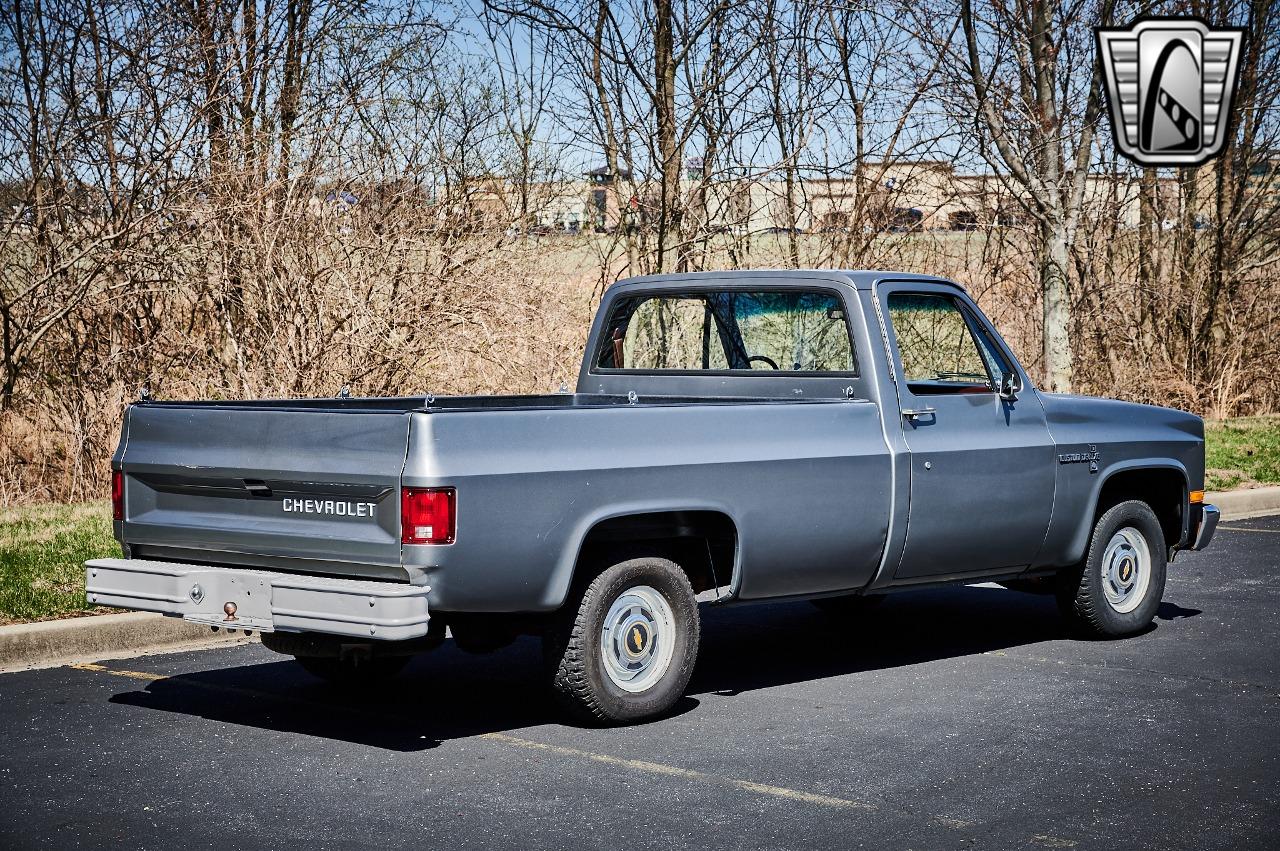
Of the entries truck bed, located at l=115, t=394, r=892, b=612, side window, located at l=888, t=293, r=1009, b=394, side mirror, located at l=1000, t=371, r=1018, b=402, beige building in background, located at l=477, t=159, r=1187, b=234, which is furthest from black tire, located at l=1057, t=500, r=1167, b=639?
beige building in background, located at l=477, t=159, r=1187, b=234

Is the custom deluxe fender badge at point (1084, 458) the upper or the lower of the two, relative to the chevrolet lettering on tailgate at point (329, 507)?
upper

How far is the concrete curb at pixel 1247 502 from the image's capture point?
14289 mm

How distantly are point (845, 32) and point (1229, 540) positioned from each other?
7837 mm

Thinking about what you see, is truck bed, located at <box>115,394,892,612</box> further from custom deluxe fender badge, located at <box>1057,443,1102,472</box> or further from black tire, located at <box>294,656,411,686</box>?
custom deluxe fender badge, located at <box>1057,443,1102,472</box>

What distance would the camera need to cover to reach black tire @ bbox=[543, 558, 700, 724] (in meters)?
6.48

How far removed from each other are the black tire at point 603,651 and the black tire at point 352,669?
A: 4.01 feet

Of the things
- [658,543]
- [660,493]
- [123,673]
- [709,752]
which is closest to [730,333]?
[658,543]

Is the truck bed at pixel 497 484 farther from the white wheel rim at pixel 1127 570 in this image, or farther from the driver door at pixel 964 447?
the white wheel rim at pixel 1127 570

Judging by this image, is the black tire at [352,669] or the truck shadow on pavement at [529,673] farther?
the black tire at [352,669]

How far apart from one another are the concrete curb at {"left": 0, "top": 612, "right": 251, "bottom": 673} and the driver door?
12.5 feet

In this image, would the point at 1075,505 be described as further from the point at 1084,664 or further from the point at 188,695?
the point at 188,695

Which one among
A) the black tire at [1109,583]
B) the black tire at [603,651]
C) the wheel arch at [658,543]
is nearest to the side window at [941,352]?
the black tire at [1109,583]

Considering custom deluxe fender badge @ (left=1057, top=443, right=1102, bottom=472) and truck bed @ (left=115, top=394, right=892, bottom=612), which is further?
custom deluxe fender badge @ (left=1057, top=443, right=1102, bottom=472)

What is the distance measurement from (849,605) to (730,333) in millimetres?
2206
